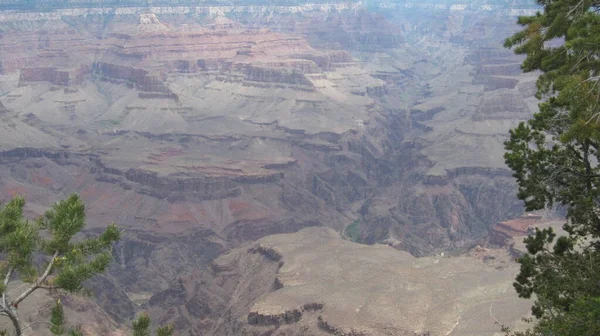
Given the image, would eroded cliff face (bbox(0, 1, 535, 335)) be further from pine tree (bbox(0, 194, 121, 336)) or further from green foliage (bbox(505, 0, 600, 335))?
pine tree (bbox(0, 194, 121, 336))

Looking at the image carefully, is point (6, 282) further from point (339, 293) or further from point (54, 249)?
point (339, 293)

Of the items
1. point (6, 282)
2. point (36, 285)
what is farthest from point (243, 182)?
point (36, 285)

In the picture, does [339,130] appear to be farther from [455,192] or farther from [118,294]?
[118,294]

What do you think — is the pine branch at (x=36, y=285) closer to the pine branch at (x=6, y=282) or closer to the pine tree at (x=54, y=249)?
the pine tree at (x=54, y=249)

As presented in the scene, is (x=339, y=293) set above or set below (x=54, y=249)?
below

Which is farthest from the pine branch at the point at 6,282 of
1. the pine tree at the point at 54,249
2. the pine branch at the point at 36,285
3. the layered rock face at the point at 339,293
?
the layered rock face at the point at 339,293

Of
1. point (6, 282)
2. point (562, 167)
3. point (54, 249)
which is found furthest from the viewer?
point (562, 167)

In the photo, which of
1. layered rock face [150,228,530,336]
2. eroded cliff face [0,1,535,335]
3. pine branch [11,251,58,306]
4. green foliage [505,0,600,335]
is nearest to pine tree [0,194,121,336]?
pine branch [11,251,58,306]

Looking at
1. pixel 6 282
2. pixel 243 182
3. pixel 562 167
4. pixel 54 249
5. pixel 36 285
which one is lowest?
pixel 243 182
